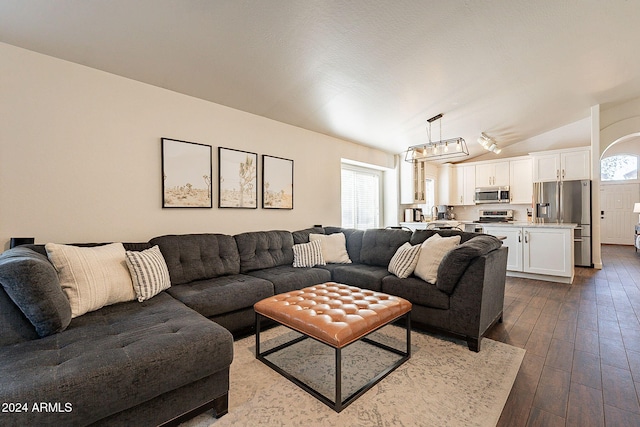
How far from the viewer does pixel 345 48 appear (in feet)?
8.18

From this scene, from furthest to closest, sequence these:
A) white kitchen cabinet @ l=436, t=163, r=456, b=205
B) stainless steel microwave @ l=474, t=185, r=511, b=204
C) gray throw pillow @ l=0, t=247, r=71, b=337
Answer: white kitchen cabinet @ l=436, t=163, r=456, b=205 → stainless steel microwave @ l=474, t=185, r=511, b=204 → gray throw pillow @ l=0, t=247, r=71, b=337

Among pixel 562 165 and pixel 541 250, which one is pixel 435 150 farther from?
pixel 562 165

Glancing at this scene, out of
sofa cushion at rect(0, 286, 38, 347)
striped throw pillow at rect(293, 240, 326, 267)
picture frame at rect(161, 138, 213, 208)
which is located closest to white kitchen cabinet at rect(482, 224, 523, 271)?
striped throw pillow at rect(293, 240, 326, 267)

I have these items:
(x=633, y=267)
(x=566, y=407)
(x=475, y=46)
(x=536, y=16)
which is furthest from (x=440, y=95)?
(x=633, y=267)

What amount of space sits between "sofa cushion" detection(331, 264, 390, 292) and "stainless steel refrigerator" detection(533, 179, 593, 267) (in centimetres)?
446

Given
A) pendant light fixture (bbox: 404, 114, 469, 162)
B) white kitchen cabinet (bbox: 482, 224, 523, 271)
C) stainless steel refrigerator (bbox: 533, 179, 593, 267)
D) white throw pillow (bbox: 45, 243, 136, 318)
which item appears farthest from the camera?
stainless steel refrigerator (bbox: 533, 179, 593, 267)

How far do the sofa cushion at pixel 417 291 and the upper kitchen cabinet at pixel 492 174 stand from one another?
5.16 m

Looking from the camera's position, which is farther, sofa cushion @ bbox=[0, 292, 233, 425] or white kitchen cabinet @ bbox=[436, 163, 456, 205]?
white kitchen cabinet @ bbox=[436, 163, 456, 205]

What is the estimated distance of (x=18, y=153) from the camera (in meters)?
2.11

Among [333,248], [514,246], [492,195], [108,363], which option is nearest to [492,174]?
[492,195]

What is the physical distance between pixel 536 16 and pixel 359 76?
1.56m

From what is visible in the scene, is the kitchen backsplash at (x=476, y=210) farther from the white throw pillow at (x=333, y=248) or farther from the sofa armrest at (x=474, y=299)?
the sofa armrest at (x=474, y=299)

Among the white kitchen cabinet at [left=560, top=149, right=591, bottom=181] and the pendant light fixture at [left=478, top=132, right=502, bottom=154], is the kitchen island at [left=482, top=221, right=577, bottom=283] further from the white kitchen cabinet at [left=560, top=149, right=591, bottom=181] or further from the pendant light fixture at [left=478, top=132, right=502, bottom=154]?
the white kitchen cabinet at [left=560, top=149, right=591, bottom=181]

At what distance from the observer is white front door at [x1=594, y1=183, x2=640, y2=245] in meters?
8.41
